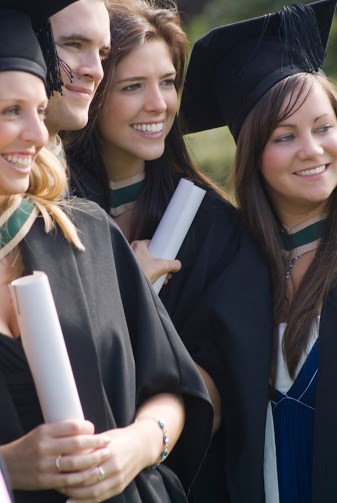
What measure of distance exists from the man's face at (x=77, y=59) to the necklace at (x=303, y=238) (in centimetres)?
84

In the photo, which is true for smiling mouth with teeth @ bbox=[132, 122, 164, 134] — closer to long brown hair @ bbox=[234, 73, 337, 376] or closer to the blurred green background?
long brown hair @ bbox=[234, 73, 337, 376]

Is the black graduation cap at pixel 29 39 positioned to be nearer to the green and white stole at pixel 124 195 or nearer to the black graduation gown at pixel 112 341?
the black graduation gown at pixel 112 341

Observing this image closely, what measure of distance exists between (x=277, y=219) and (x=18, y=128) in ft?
4.61

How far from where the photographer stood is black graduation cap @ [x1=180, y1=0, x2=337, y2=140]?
379 centimetres

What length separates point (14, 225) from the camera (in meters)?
2.76

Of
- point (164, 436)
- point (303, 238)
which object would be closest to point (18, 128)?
point (164, 436)

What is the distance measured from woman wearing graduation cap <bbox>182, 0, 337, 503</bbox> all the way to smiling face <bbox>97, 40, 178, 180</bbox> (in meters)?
0.16

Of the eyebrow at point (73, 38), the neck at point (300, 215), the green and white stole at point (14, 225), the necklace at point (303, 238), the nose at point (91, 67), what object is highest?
the eyebrow at point (73, 38)

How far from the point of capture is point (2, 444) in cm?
263

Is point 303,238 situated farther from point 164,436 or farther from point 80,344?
point 80,344

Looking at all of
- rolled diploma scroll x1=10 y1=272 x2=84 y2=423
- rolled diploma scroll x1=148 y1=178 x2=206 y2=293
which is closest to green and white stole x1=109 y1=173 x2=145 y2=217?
rolled diploma scroll x1=148 y1=178 x2=206 y2=293

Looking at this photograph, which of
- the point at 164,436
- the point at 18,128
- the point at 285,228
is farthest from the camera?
the point at 285,228

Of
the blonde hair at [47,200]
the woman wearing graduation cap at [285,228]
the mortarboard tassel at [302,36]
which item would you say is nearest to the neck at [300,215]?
the woman wearing graduation cap at [285,228]

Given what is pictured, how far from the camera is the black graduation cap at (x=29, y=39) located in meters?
2.66
